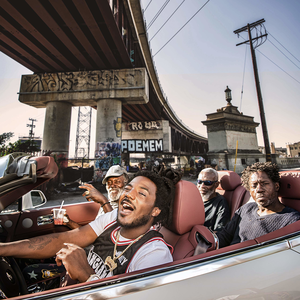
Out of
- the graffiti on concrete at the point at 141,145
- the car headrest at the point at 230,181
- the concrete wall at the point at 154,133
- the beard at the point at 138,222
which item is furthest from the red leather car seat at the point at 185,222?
the concrete wall at the point at 154,133

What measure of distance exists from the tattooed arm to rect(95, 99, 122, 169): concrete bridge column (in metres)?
11.1

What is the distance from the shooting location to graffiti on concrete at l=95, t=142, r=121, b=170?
12.6 m

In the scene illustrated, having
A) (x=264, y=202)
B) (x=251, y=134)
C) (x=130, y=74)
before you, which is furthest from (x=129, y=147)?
(x=264, y=202)

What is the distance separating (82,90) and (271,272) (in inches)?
568

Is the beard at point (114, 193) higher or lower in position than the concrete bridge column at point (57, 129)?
lower

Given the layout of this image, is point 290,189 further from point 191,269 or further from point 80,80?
point 80,80

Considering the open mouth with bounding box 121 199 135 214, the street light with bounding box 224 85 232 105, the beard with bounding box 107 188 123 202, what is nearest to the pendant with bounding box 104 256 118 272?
the open mouth with bounding box 121 199 135 214

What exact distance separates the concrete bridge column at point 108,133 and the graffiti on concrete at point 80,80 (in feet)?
4.42

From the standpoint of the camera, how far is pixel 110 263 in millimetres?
1324

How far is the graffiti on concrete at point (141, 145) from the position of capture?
22.4m

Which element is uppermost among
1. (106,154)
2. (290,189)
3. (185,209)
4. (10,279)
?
(106,154)

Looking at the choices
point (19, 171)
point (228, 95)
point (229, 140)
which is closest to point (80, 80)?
point (19, 171)

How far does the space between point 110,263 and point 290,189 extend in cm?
189

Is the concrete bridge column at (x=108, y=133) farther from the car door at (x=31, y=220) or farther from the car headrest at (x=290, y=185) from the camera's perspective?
the car headrest at (x=290, y=185)
